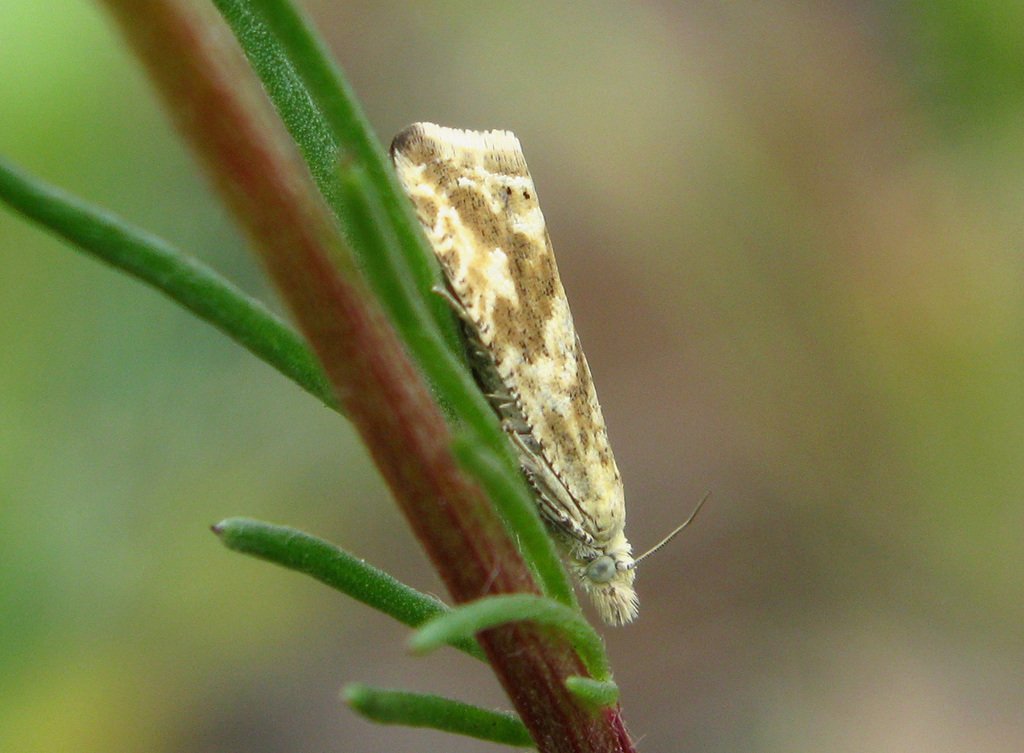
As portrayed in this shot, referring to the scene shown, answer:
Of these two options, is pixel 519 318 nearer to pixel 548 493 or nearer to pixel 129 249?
pixel 548 493

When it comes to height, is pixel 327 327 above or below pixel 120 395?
below

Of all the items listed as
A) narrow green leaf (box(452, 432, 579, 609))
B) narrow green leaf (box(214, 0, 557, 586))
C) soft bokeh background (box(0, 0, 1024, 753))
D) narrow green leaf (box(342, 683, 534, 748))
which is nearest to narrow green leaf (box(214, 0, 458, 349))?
narrow green leaf (box(214, 0, 557, 586))

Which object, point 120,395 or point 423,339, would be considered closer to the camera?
point 423,339

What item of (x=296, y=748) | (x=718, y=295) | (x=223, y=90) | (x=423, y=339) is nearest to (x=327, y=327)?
(x=423, y=339)

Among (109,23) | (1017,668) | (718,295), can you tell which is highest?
(718,295)

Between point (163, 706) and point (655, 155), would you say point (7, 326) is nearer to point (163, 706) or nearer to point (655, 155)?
point (163, 706)

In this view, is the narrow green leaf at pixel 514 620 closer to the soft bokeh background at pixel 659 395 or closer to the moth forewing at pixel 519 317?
the moth forewing at pixel 519 317

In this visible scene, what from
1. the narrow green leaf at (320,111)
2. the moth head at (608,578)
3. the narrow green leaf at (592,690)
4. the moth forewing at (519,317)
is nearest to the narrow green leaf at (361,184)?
the narrow green leaf at (320,111)

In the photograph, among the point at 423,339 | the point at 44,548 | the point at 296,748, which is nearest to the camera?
the point at 423,339
